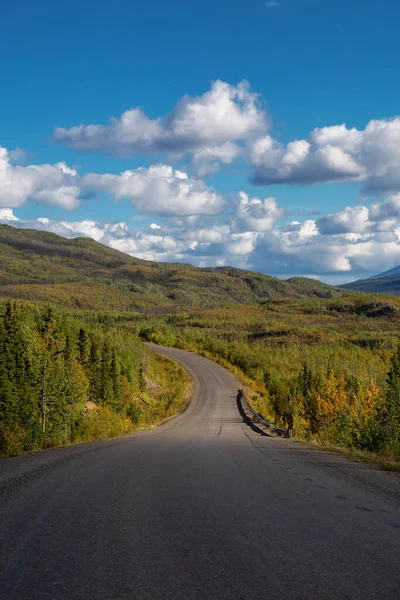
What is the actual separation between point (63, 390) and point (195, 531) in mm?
25138

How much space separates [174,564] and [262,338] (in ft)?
385

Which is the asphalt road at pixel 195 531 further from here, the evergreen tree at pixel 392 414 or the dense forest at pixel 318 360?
the evergreen tree at pixel 392 414

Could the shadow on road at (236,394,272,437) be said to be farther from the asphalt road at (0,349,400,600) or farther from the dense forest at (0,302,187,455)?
the asphalt road at (0,349,400,600)

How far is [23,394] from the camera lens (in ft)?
93.5

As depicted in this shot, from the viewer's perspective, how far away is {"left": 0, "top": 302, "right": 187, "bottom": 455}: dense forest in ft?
73.9

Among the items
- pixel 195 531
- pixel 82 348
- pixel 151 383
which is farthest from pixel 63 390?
pixel 151 383

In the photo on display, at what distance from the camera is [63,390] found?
29.8m

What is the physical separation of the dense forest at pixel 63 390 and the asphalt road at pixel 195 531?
818cm

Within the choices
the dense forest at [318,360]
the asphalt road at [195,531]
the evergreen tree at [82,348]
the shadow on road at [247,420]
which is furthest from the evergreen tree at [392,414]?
the evergreen tree at [82,348]

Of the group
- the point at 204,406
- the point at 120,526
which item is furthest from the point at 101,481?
the point at 204,406

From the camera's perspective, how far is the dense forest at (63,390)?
73.9ft

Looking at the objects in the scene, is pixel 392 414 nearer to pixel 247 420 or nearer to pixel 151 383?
pixel 247 420

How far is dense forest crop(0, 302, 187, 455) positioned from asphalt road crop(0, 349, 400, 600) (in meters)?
8.18

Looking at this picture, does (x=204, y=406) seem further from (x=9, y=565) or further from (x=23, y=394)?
→ (x=9, y=565)
